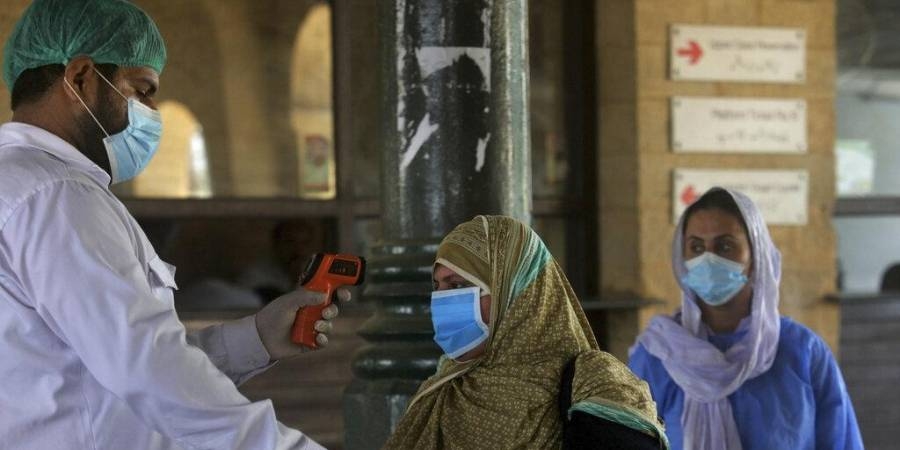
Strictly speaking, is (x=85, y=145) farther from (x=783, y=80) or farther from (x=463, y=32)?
(x=783, y=80)

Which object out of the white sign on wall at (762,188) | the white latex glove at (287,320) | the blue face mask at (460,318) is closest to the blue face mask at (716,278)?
the blue face mask at (460,318)

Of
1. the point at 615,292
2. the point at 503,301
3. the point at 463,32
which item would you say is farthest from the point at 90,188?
the point at 615,292

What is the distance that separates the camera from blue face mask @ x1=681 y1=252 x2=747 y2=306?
12.7 ft

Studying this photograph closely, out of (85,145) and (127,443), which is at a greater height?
(85,145)

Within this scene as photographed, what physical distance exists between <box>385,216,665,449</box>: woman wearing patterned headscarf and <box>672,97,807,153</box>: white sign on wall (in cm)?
344

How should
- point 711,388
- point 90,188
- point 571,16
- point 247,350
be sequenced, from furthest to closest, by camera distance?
1. point 571,16
2. point 711,388
3. point 247,350
4. point 90,188

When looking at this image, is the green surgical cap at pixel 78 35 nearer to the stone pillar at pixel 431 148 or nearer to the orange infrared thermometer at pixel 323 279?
the orange infrared thermometer at pixel 323 279

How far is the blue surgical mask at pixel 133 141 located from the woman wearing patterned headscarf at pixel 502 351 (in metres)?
0.71

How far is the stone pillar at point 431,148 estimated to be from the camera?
10.7 feet

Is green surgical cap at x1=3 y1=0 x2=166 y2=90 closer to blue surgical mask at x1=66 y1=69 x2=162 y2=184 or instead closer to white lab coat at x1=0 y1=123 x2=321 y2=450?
blue surgical mask at x1=66 y1=69 x2=162 y2=184

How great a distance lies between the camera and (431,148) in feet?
10.8

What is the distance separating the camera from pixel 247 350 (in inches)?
105

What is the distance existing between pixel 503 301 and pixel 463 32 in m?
0.78

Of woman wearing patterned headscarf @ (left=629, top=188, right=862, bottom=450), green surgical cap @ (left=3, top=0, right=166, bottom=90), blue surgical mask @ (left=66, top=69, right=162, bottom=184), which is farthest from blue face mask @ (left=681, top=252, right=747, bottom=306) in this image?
green surgical cap @ (left=3, top=0, right=166, bottom=90)
